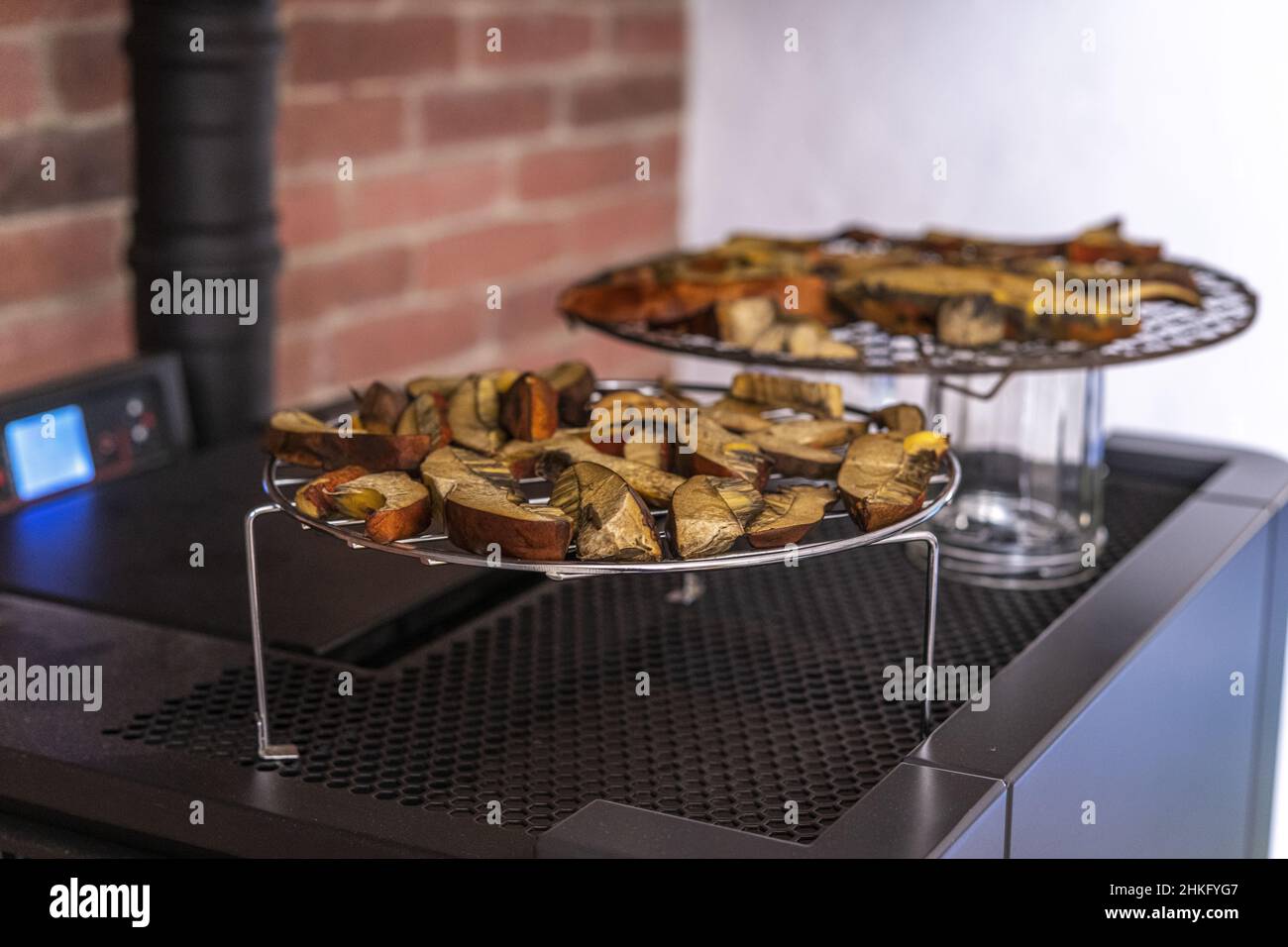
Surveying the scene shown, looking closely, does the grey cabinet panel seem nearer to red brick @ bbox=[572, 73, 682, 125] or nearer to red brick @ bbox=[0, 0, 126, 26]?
red brick @ bbox=[0, 0, 126, 26]

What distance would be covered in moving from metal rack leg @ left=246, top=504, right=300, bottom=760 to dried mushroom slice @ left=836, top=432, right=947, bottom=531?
1.08 ft

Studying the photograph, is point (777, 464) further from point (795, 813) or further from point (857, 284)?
point (857, 284)

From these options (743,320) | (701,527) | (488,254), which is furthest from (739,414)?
(488,254)

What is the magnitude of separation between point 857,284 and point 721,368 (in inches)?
50.5

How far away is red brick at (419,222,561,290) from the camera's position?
2.09 metres

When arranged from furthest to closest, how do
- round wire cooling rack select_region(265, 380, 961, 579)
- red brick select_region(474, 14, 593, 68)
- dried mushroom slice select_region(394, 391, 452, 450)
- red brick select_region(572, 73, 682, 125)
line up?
red brick select_region(572, 73, 682, 125)
red brick select_region(474, 14, 593, 68)
dried mushroom slice select_region(394, 391, 452, 450)
round wire cooling rack select_region(265, 380, 961, 579)

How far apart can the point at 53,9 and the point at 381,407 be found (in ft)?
2.18

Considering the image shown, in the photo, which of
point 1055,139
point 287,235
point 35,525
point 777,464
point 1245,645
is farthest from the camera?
point 1055,139

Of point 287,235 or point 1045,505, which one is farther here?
point 287,235

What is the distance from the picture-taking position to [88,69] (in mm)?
1524

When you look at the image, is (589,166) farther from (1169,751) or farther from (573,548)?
(573,548)

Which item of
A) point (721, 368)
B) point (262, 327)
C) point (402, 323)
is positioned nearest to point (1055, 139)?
point (721, 368)

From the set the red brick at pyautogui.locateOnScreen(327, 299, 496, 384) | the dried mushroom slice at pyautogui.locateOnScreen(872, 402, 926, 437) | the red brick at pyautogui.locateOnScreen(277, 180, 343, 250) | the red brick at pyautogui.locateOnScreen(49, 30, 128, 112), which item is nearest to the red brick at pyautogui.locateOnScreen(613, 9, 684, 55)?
the red brick at pyautogui.locateOnScreen(327, 299, 496, 384)
